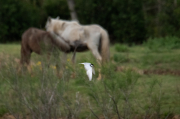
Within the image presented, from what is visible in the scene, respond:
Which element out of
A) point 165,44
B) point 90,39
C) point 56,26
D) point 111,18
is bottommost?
point 165,44

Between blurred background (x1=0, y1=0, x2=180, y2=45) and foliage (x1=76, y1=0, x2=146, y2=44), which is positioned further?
foliage (x1=76, y1=0, x2=146, y2=44)

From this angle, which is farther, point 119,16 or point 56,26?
point 119,16

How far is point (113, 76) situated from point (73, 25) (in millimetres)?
4826

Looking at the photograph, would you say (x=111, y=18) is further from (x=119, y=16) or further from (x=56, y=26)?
(x=56, y=26)

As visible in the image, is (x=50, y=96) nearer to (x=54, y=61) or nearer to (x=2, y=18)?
(x=54, y=61)

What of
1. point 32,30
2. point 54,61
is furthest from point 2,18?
point 54,61

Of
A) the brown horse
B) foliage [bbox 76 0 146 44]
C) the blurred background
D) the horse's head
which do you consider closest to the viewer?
the brown horse

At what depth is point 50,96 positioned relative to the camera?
15.3ft

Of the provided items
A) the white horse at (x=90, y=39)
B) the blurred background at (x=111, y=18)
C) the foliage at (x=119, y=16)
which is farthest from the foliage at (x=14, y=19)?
the white horse at (x=90, y=39)

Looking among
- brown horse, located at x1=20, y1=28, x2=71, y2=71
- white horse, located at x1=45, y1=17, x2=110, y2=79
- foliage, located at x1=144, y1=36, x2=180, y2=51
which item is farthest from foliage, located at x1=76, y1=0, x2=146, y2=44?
brown horse, located at x1=20, y1=28, x2=71, y2=71

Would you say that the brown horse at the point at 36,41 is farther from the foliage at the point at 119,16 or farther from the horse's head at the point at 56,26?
the foliage at the point at 119,16

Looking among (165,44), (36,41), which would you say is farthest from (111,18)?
(36,41)

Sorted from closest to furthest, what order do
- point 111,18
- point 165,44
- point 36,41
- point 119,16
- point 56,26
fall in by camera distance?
point 36,41 → point 56,26 → point 165,44 → point 119,16 → point 111,18

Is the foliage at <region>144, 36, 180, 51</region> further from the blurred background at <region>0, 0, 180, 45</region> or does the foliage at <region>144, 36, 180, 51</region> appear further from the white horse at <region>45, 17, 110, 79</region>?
the white horse at <region>45, 17, 110, 79</region>
